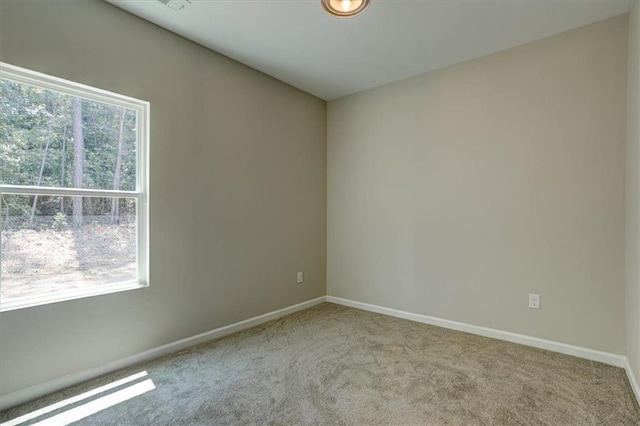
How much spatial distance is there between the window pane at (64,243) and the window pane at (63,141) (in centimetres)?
14

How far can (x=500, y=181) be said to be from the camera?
114 inches

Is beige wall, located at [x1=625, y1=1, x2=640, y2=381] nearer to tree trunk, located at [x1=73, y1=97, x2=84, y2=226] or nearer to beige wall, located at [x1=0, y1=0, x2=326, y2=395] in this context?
beige wall, located at [x1=0, y1=0, x2=326, y2=395]

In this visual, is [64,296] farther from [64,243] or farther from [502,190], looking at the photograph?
[502,190]

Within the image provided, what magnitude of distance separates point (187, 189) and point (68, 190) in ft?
2.65

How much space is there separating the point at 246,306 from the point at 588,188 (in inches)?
122

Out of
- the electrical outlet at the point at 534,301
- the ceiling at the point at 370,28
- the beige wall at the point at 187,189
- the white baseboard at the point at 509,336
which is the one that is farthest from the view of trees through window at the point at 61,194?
the electrical outlet at the point at 534,301

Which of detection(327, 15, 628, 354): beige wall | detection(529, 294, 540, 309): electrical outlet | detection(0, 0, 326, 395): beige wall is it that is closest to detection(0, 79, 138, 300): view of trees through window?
detection(0, 0, 326, 395): beige wall

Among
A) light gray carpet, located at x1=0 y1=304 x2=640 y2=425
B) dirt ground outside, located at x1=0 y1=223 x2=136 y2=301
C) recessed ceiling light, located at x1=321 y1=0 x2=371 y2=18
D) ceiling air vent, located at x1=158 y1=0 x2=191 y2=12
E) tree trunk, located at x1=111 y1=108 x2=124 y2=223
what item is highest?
ceiling air vent, located at x1=158 y1=0 x2=191 y2=12

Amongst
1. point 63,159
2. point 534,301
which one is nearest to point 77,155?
point 63,159

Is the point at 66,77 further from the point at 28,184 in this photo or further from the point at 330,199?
the point at 330,199

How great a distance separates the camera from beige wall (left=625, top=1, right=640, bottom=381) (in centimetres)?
200

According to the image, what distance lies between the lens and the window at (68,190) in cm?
197

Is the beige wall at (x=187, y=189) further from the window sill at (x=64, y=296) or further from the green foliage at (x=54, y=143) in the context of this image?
the green foliage at (x=54, y=143)

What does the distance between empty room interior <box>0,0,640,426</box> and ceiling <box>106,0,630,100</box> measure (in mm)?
20
